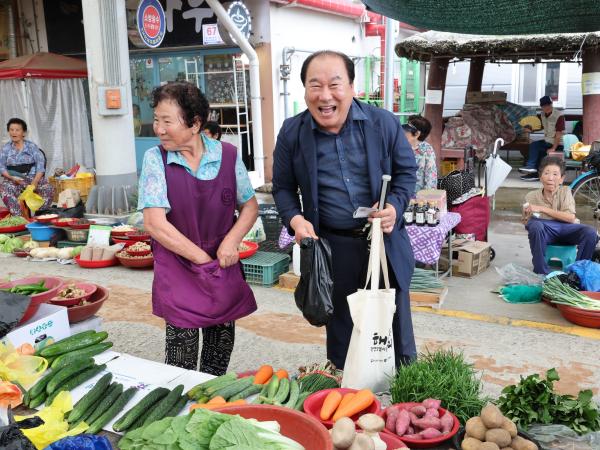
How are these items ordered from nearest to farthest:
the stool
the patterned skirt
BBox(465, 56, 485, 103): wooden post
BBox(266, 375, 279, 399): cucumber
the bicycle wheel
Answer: BBox(266, 375, 279, 399): cucumber < the stool < the bicycle wheel < the patterned skirt < BBox(465, 56, 485, 103): wooden post

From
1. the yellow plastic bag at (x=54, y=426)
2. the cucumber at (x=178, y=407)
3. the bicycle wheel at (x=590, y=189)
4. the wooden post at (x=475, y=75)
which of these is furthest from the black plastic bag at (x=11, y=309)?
the wooden post at (x=475, y=75)

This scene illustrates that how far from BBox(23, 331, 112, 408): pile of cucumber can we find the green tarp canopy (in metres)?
2.11

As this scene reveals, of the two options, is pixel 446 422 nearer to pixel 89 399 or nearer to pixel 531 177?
pixel 89 399

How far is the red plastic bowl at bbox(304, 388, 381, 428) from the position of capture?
95.3 inches

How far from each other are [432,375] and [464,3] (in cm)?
153

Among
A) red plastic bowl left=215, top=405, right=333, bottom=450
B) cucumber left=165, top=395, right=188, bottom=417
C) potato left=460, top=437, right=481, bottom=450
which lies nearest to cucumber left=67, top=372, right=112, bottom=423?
cucumber left=165, top=395, right=188, bottom=417

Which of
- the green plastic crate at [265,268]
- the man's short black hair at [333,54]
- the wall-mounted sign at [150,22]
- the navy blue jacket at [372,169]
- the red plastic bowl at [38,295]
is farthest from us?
the wall-mounted sign at [150,22]

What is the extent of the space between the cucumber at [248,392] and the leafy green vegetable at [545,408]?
1.05 meters

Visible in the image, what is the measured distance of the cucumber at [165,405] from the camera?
247cm

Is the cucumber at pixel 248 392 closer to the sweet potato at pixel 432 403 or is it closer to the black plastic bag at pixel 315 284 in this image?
the black plastic bag at pixel 315 284

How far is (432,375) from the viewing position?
2641mm

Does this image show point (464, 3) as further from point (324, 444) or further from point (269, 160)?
point (269, 160)

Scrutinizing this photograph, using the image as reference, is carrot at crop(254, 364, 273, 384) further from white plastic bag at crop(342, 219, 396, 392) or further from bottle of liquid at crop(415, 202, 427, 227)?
bottle of liquid at crop(415, 202, 427, 227)

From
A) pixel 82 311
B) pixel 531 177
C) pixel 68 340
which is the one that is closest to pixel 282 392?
pixel 68 340
